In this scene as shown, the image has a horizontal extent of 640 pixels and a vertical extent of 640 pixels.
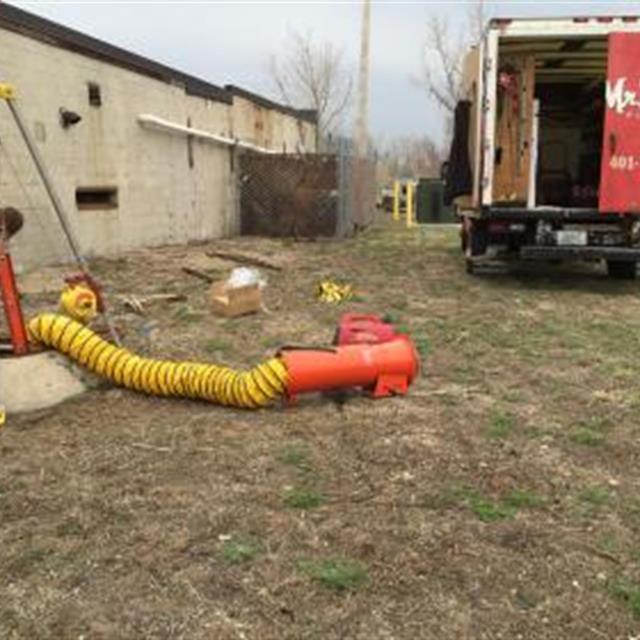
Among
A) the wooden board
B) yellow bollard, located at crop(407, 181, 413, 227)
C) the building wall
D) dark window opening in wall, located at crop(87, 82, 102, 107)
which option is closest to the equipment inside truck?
the wooden board

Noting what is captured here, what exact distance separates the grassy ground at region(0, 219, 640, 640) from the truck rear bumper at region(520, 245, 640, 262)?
3.58 m

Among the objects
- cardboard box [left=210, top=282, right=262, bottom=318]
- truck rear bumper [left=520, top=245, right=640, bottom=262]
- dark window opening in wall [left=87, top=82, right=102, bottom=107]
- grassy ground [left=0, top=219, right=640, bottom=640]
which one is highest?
dark window opening in wall [left=87, top=82, right=102, bottom=107]

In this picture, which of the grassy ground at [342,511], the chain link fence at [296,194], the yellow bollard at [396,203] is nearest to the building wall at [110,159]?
the chain link fence at [296,194]

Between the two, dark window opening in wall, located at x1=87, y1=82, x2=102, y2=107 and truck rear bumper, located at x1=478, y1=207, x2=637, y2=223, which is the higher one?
dark window opening in wall, located at x1=87, y1=82, x2=102, y2=107

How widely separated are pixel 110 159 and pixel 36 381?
8783 millimetres

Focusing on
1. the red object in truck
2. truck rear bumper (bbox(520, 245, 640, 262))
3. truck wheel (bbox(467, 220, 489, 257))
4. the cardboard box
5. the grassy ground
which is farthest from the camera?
truck wheel (bbox(467, 220, 489, 257))

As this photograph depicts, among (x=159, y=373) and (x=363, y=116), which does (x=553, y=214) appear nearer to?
(x=159, y=373)

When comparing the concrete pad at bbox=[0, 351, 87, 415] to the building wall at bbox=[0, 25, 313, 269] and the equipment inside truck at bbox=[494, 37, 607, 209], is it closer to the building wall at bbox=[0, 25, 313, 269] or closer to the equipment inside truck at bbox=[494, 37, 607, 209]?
the building wall at bbox=[0, 25, 313, 269]

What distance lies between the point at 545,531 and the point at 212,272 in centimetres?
858

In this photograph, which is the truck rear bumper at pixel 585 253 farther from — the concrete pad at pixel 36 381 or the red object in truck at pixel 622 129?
the concrete pad at pixel 36 381

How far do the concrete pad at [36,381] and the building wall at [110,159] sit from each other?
5.51 m

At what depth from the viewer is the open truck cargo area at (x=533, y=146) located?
10500mm

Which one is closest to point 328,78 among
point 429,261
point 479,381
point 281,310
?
point 429,261

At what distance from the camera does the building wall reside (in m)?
11.4
